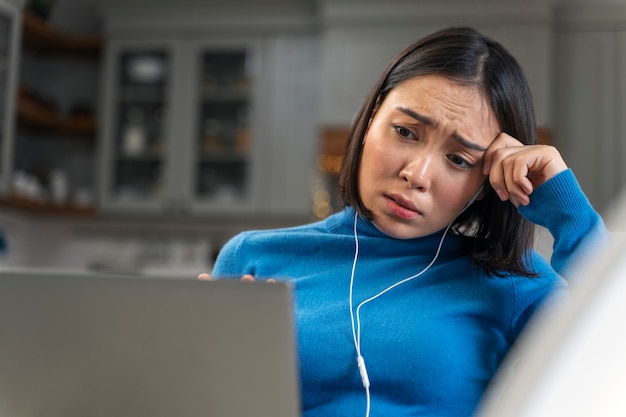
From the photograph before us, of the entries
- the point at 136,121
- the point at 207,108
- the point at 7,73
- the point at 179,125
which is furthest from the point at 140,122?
the point at 7,73

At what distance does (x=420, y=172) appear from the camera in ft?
3.48

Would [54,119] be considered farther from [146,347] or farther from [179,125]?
[146,347]

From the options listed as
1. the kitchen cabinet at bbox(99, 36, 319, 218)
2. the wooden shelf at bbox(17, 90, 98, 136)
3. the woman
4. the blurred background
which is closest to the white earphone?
the woman

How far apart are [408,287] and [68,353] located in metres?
0.50

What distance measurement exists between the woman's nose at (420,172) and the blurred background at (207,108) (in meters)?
3.08

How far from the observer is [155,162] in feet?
14.9

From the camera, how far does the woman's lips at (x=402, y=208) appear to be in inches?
43.1

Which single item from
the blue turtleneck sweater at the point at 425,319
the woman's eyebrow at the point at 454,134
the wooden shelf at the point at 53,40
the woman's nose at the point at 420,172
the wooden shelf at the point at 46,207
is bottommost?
the blue turtleneck sweater at the point at 425,319

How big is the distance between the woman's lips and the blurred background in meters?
3.04

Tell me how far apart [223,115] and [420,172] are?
354 centimetres

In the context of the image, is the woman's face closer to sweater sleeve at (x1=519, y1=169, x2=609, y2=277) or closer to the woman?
the woman

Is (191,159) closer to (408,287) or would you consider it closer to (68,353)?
(408,287)

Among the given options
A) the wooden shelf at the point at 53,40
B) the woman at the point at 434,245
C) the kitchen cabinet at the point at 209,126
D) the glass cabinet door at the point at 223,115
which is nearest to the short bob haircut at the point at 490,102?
the woman at the point at 434,245

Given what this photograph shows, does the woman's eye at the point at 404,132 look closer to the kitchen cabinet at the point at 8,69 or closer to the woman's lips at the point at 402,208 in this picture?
the woman's lips at the point at 402,208
